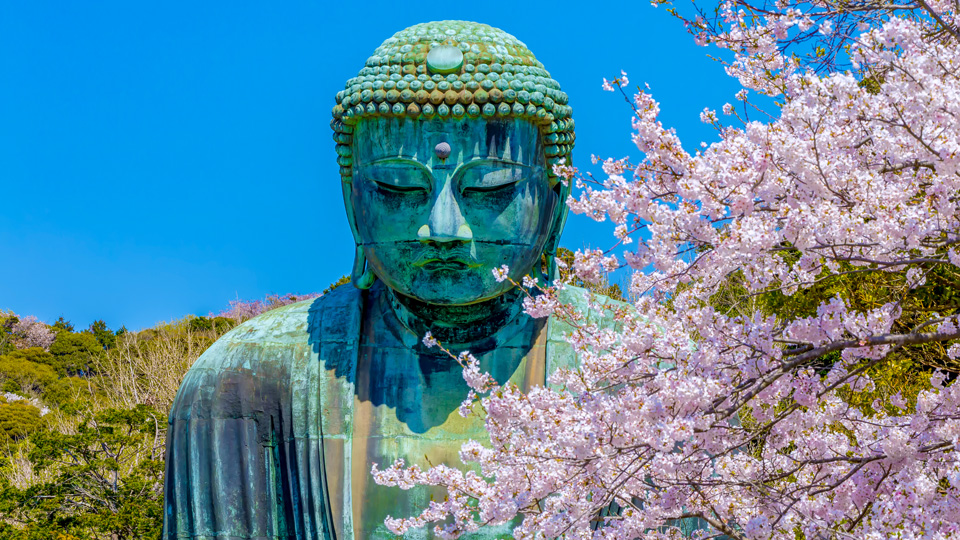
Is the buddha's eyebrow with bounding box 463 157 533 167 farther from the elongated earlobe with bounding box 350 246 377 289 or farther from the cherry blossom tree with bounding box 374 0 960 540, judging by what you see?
the elongated earlobe with bounding box 350 246 377 289

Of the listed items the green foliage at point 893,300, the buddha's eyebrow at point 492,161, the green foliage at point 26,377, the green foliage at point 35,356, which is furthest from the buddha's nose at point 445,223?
the green foliage at point 35,356

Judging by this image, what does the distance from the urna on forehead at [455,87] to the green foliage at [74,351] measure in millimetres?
32324

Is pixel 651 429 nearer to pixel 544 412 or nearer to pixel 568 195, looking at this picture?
pixel 544 412

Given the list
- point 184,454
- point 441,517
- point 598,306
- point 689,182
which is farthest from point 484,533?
point 689,182

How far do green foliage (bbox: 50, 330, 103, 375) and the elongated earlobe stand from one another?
3197cm

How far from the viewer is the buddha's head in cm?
424

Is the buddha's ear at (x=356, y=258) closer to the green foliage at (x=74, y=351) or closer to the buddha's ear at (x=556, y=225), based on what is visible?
the buddha's ear at (x=556, y=225)

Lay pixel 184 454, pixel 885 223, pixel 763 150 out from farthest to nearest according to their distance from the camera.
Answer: pixel 184 454 < pixel 763 150 < pixel 885 223

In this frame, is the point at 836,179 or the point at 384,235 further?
the point at 384,235

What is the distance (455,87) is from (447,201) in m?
0.44

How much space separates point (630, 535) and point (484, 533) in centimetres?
58

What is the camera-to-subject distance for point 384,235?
4309 mm

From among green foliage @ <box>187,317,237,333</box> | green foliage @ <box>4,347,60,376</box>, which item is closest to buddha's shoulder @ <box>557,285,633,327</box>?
green foliage @ <box>187,317,237,333</box>

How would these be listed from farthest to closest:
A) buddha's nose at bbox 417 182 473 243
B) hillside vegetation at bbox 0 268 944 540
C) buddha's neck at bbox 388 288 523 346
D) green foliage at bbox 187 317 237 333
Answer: green foliage at bbox 187 317 237 333, hillside vegetation at bbox 0 268 944 540, buddha's neck at bbox 388 288 523 346, buddha's nose at bbox 417 182 473 243
